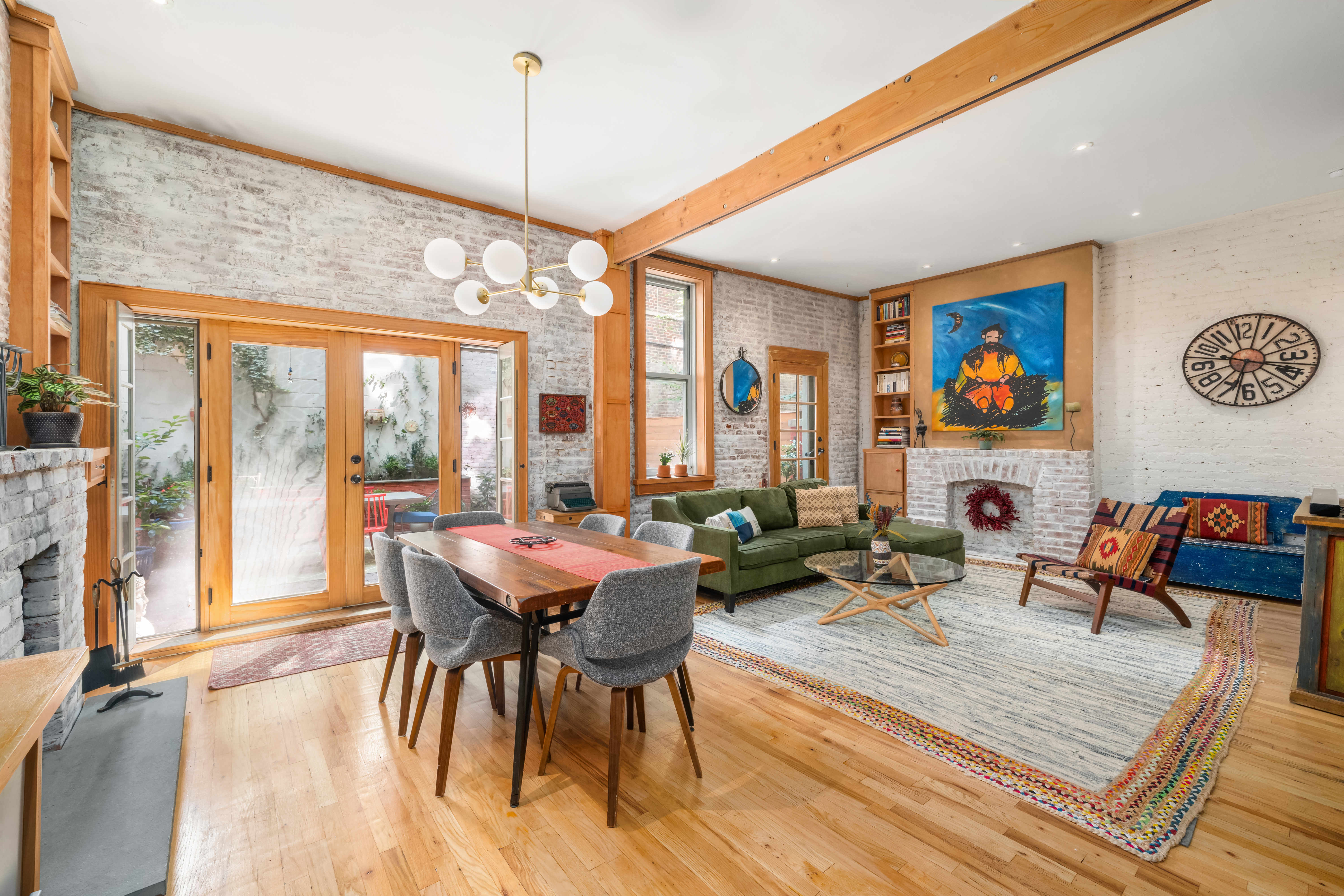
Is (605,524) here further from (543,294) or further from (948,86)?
(948,86)

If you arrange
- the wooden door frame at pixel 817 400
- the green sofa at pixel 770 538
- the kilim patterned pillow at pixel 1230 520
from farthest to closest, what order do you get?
1. the wooden door frame at pixel 817 400
2. the kilim patterned pillow at pixel 1230 520
3. the green sofa at pixel 770 538

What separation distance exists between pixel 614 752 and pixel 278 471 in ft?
11.3

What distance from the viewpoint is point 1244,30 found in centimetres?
269

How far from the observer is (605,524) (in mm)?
3609

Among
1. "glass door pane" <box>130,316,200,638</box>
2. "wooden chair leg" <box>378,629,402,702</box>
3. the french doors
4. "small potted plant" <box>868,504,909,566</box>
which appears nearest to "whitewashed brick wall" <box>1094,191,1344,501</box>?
"small potted plant" <box>868,504,909,566</box>

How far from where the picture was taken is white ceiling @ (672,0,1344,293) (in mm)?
2840

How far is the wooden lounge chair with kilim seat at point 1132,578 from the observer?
148 inches

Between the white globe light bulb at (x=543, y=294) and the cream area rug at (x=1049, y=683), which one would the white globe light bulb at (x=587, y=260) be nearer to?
the white globe light bulb at (x=543, y=294)

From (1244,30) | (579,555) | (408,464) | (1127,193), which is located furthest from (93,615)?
(1127,193)

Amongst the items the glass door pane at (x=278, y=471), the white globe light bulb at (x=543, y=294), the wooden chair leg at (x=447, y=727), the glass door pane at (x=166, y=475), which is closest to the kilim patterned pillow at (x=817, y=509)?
the white globe light bulb at (x=543, y=294)

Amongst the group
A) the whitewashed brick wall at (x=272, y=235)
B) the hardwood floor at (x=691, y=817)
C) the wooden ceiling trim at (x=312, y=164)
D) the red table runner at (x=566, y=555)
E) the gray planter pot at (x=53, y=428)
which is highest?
the wooden ceiling trim at (x=312, y=164)

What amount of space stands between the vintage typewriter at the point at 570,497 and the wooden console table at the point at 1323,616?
4264 mm

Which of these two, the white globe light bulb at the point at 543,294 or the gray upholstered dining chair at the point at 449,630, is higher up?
the white globe light bulb at the point at 543,294

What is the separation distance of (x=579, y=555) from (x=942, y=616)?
2.83 m
